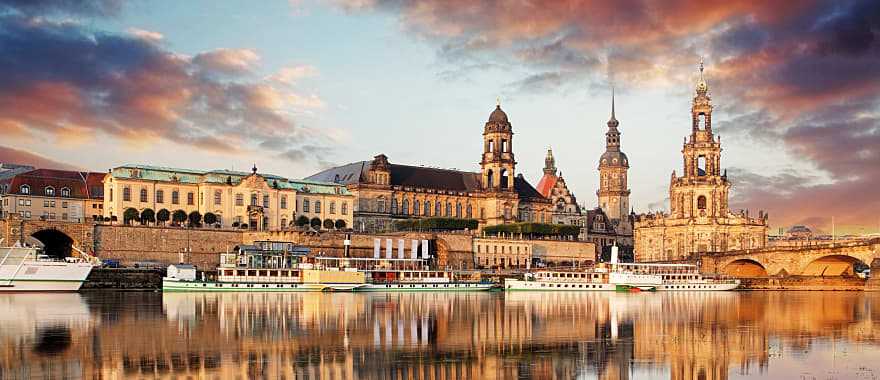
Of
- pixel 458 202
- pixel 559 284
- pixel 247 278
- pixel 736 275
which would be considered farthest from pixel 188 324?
pixel 458 202

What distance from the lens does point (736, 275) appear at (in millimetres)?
89000

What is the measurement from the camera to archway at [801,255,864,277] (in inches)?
3135

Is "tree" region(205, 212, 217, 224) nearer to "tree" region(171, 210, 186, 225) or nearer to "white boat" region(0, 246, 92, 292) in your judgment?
"tree" region(171, 210, 186, 225)

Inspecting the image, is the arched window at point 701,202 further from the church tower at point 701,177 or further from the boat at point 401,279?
the boat at point 401,279

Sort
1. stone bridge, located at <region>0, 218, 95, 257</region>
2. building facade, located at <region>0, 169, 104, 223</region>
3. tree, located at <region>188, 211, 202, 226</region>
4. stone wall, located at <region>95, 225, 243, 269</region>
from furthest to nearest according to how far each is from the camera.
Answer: tree, located at <region>188, 211, 202, 226</region> → building facade, located at <region>0, 169, 104, 223</region> → stone wall, located at <region>95, 225, 243, 269</region> → stone bridge, located at <region>0, 218, 95, 257</region>

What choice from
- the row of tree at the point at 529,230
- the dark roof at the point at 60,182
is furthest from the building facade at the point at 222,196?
the row of tree at the point at 529,230

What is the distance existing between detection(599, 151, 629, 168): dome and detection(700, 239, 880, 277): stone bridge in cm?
5194

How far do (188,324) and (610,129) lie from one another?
385ft

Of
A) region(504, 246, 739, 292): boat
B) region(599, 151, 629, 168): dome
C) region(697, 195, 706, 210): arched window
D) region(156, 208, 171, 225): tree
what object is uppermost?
region(599, 151, 629, 168): dome

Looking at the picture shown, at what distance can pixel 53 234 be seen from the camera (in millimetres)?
73125

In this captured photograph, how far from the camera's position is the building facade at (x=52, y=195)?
76562 millimetres

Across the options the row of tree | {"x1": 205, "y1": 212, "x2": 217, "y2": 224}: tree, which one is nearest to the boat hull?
{"x1": 205, "y1": 212, "x2": 217, "y2": 224}: tree

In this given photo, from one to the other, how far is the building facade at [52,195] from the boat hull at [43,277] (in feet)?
53.2

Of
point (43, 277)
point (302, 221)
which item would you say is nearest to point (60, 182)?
point (302, 221)
